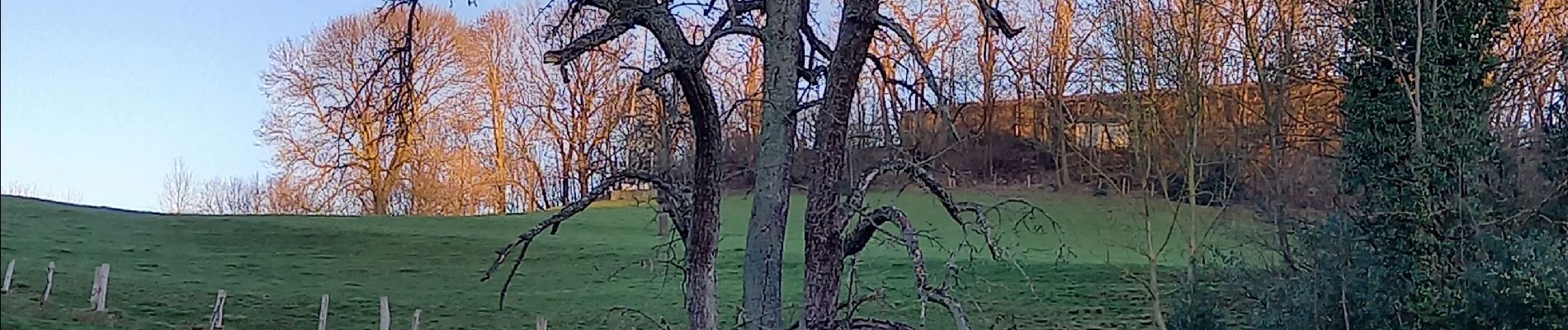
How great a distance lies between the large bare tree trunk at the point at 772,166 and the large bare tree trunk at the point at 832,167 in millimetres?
398

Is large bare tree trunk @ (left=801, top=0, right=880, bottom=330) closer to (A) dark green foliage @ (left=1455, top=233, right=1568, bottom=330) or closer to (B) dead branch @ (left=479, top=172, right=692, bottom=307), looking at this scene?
(B) dead branch @ (left=479, top=172, right=692, bottom=307)

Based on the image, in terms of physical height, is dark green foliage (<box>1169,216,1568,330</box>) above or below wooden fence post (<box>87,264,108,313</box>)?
above

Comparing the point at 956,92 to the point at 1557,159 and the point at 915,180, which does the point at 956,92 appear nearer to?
the point at 915,180

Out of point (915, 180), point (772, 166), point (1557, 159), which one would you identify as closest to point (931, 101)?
point (915, 180)

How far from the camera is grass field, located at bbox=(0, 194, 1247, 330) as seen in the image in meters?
15.8

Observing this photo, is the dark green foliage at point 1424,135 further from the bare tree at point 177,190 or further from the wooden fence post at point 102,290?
the wooden fence post at point 102,290

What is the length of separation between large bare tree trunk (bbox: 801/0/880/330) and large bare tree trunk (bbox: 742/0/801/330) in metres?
0.40

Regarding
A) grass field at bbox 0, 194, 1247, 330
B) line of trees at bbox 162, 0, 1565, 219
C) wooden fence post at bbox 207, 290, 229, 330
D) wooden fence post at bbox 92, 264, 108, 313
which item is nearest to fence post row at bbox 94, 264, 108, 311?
wooden fence post at bbox 92, 264, 108, 313

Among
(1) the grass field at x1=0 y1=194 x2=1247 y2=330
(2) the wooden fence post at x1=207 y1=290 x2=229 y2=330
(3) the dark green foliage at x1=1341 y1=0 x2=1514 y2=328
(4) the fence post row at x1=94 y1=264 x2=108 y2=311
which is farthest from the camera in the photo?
(1) the grass field at x1=0 y1=194 x2=1247 y2=330

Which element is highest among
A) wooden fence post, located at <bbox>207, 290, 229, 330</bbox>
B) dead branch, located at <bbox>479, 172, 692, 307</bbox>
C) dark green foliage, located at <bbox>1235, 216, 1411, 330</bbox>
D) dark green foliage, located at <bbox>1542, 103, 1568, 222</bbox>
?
dark green foliage, located at <bbox>1542, 103, 1568, 222</bbox>

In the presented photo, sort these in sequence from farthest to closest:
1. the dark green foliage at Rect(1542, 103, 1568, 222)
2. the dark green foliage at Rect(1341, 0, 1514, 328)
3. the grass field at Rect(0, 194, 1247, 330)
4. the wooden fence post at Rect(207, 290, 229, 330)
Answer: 1. the grass field at Rect(0, 194, 1247, 330)
2. the wooden fence post at Rect(207, 290, 229, 330)
3. the dark green foliage at Rect(1542, 103, 1568, 222)
4. the dark green foliage at Rect(1341, 0, 1514, 328)

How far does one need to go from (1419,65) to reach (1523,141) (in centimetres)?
294

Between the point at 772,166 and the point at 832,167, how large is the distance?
0.77 meters

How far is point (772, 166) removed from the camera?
20.0 ft
